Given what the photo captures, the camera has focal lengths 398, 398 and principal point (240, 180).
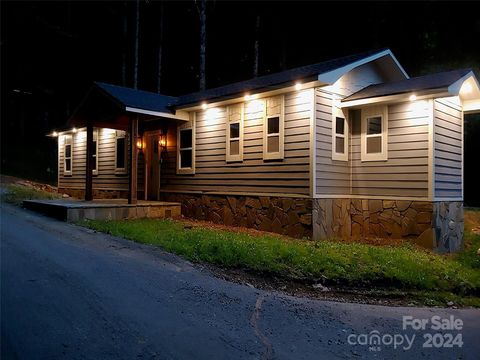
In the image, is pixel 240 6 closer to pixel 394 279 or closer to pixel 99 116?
pixel 99 116

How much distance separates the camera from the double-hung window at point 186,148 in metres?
12.8

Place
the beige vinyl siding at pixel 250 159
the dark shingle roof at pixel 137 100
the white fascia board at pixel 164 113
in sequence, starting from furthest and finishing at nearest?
the dark shingle roof at pixel 137 100 < the white fascia board at pixel 164 113 < the beige vinyl siding at pixel 250 159

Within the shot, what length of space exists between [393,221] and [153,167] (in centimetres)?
843

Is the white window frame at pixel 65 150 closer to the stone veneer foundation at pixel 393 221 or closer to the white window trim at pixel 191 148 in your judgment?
the white window trim at pixel 191 148

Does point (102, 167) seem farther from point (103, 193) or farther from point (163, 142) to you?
point (163, 142)

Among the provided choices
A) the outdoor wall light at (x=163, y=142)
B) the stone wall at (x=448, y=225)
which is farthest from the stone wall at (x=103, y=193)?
the stone wall at (x=448, y=225)

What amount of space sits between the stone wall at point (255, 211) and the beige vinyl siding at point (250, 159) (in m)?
0.25

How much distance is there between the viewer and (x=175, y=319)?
4.36 m

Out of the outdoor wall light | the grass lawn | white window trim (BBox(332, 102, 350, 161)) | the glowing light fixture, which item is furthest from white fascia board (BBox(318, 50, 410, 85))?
the outdoor wall light

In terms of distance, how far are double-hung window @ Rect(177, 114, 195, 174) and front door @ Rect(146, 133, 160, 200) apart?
3.90ft

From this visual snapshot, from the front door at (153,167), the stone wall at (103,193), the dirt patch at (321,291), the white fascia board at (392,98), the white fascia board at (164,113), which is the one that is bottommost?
the dirt patch at (321,291)

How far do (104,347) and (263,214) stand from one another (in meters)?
7.10

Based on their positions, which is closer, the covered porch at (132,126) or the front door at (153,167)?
the covered porch at (132,126)

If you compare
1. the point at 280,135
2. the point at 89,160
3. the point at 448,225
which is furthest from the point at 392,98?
the point at 89,160
